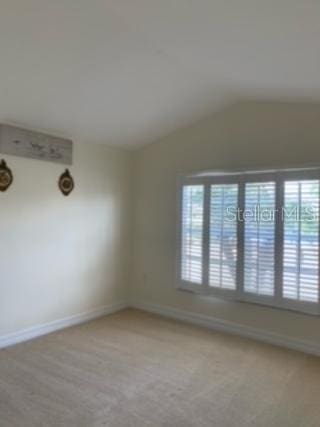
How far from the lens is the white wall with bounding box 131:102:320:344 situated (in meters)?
3.46

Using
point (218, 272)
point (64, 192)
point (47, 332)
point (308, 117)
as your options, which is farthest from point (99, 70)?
point (47, 332)

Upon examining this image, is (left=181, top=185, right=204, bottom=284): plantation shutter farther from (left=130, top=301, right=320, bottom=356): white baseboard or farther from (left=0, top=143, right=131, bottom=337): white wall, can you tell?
(left=0, top=143, right=131, bottom=337): white wall

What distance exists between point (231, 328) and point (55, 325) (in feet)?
6.99

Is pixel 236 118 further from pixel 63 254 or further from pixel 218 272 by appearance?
pixel 63 254

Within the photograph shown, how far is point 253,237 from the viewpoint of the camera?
3734mm

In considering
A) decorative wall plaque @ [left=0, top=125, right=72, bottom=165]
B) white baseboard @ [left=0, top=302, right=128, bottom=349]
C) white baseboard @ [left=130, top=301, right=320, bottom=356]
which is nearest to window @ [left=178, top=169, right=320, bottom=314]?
white baseboard @ [left=130, top=301, right=320, bottom=356]

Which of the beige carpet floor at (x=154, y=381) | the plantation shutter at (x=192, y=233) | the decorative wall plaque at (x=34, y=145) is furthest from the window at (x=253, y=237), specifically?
the decorative wall plaque at (x=34, y=145)

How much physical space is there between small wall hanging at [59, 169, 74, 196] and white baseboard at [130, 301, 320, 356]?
78.7 inches

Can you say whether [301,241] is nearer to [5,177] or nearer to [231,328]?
[231,328]

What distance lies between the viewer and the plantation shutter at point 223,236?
388cm

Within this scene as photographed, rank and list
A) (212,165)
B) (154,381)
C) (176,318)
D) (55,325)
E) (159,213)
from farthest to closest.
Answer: (159,213) → (176,318) → (212,165) → (55,325) → (154,381)

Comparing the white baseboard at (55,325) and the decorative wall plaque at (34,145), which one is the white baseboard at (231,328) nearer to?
the white baseboard at (55,325)

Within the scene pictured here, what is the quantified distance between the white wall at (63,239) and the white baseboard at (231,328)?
61 centimetres

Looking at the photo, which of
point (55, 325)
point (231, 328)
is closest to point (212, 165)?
point (231, 328)
